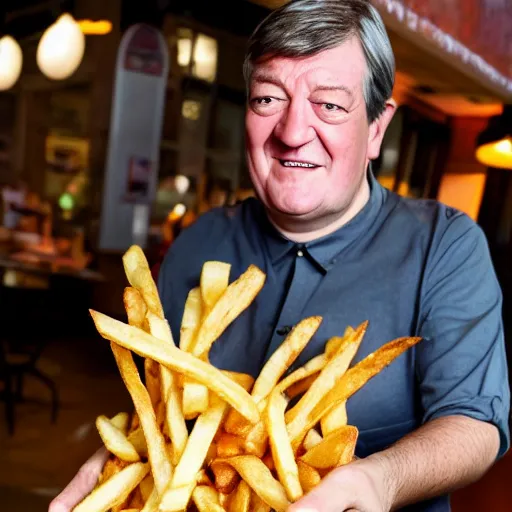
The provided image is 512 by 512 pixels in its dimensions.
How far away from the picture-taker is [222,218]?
1727 mm

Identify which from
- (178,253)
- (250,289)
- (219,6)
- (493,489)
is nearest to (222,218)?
(178,253)

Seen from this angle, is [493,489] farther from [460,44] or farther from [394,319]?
[460,44]

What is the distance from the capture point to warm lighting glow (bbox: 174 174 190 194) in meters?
7.07

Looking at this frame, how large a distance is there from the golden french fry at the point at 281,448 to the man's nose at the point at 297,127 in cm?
52

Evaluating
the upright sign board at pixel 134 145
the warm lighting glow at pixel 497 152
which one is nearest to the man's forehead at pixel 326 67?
the warm lighting glow at pixel 497 152

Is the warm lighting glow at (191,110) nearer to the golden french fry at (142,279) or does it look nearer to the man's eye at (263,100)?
the man's eye at (263,100)

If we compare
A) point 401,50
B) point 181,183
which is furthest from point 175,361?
point 181,183

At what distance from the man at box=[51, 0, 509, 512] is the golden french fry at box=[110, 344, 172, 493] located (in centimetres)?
25

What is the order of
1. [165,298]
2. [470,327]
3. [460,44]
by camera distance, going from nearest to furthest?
[470,327] → [165,298] → [460,44]

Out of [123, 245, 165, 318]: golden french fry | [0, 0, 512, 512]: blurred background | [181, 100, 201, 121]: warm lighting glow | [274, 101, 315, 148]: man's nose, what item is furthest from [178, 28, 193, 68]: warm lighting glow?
[123, 245, 165, 318]: golden french fry

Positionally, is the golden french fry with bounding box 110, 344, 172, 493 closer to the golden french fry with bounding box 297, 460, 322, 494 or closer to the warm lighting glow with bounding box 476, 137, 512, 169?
the golden french fry with bounding box 297, 460, 322, 494

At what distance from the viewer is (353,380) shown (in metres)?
0.98

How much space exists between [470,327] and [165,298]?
74 cm

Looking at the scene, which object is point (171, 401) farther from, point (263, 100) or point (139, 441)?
point (263, 100)
